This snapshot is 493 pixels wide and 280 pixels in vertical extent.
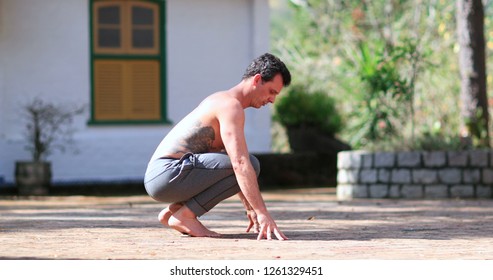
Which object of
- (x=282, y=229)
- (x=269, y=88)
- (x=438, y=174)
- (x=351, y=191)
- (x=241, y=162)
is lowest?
(x=351, y=191)

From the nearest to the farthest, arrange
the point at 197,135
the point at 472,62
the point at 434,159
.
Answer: the point at 197,135 < the point at 434,159 < the point at 472,62

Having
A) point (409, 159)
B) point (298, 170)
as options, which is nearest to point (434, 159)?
point (409, 159)

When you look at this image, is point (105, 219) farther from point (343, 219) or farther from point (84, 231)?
point (343, 219)

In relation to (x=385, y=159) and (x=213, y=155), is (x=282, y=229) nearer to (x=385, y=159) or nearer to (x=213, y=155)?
(x=213, y=155)

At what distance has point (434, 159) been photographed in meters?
12.5

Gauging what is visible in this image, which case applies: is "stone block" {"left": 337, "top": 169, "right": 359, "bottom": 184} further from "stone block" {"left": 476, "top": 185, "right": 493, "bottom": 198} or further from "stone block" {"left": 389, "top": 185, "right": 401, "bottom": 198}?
"stone block" {"left": 476, "top": 185, "right": 493, "bottom": 198}

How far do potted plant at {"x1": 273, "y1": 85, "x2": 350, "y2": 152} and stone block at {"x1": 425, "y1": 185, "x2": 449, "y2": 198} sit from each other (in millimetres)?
4450

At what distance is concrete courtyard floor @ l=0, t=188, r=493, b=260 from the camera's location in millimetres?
6441

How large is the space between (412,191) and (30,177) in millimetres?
5087

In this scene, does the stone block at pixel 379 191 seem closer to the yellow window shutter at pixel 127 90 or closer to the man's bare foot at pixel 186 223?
the yellow window shutter at pixel 127 90

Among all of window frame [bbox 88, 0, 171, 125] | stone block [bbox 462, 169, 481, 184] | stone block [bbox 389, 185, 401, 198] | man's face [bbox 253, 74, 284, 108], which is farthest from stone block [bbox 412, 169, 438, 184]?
man's face [bbox 253, 74, 284, 108]

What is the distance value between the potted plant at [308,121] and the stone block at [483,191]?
455 centimetres

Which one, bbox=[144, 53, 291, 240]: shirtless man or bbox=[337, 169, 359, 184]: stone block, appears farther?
bbox=[337, 169, 359, 184]: stone block
